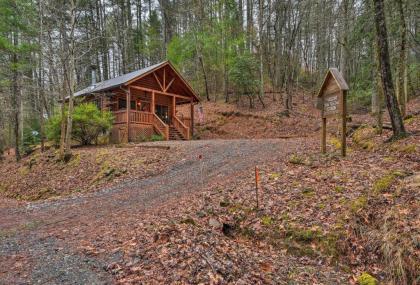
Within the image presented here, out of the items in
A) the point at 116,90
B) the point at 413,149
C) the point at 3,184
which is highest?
the point at 116,90

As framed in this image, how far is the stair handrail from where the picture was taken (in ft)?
61.6

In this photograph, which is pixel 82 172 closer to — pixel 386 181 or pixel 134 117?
pixel 134 117

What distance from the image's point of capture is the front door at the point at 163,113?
874 inches

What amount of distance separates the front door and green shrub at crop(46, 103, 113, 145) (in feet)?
15.3

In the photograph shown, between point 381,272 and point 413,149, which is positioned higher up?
point 413,149

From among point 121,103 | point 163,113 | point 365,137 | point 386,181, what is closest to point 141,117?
point 121,103

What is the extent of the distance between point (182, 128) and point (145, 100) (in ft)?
11.8

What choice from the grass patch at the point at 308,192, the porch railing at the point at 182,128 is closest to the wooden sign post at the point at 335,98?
the grass patch at the point at 308,192

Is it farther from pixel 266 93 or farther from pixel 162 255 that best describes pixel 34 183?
pixel 266 93

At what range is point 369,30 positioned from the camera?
10.4 meters

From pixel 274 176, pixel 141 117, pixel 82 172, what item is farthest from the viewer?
pixel 141 117

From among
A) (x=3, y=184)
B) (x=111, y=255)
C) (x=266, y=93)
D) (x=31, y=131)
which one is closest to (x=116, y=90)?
(x=3, y=184)

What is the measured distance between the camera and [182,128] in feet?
68.4

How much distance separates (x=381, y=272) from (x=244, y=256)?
1.91 metres
